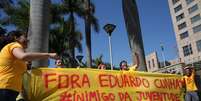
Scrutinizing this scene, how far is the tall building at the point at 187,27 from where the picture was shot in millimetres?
72188

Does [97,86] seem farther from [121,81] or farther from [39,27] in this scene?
[39,27]

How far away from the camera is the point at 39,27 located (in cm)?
770

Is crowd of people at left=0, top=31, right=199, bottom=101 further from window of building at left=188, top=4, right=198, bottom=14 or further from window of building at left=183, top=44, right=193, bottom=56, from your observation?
window of building at left=188, top=4, right=198, bottom=14

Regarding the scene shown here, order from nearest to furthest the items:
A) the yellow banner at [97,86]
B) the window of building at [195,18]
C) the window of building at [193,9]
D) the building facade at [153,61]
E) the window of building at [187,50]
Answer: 1. the yellow banner at [97,86]
2. the window of building at [195,18]
3. the window of building at [193,9]
4. the window of building at [187,50]
5. the building facade at [153,61]

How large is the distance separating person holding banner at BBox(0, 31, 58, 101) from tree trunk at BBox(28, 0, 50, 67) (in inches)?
118

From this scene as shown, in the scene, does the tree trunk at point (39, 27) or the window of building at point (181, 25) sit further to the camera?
the window of building at point (181, 25)

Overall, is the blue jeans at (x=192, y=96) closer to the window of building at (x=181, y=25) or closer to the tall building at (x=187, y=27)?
the tall building at (x=187, y=27)

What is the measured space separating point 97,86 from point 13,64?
2.93m

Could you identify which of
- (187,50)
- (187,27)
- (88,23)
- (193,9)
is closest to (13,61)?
(88,23)

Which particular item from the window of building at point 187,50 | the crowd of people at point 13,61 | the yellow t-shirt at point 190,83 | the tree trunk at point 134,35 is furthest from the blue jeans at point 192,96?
the window of building at point 187,50

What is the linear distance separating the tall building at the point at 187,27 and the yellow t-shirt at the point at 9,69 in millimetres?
67546

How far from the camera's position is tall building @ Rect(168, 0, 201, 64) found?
72188 millimetres

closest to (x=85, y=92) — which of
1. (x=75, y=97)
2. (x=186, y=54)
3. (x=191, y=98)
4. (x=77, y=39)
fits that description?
(x=75, y=97)

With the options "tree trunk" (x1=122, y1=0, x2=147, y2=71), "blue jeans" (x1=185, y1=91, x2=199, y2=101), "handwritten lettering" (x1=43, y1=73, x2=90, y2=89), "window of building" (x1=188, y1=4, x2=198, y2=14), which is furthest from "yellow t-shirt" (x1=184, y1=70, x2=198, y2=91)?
"window of building" (x1=188, y1=4, x2=198, y2=14)
